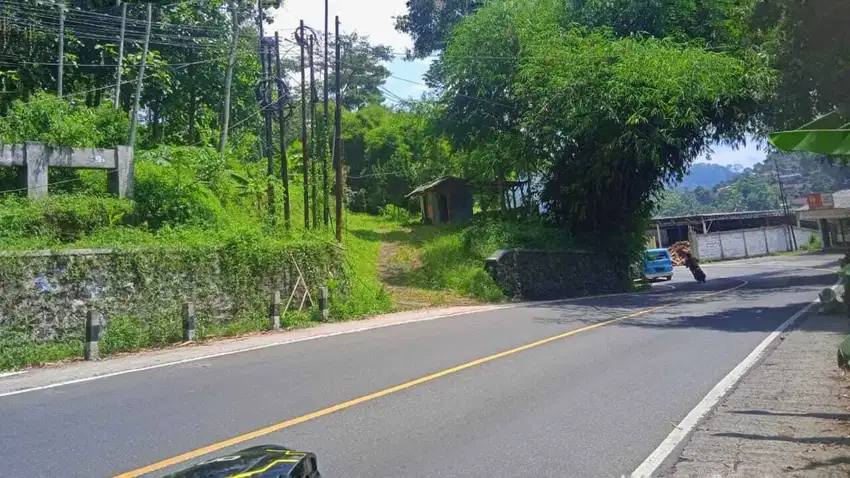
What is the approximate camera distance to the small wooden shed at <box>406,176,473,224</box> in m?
39.4

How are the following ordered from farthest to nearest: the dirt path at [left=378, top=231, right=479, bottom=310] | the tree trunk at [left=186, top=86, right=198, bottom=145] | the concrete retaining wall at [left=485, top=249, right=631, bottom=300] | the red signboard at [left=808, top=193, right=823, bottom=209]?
the red signboard at [left=808, top=193, right=823, bottom=209] → the tree trunk at [left=186, top=86, right=198, bottom=145] → the concrete retaining wall at [left=485, top=249, right=631, bottom=300] → the dirt path at [left=378, top=231, right=479, bottom=310]

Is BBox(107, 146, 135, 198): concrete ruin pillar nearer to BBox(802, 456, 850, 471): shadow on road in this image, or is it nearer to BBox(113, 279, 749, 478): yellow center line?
BBox(113, 279, 749, 478): yellow center line

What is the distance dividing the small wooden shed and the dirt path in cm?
568

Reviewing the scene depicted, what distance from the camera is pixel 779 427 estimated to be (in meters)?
7.00

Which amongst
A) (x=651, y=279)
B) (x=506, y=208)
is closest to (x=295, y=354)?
(x=506, y=208)

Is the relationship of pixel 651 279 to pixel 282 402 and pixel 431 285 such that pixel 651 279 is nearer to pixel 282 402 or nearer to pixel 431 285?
pixel 431 285

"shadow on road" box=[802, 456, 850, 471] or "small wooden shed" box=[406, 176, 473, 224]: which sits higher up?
"small wooden shed" box=[406, 176, 473, 224]

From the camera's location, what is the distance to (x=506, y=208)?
3500 cm

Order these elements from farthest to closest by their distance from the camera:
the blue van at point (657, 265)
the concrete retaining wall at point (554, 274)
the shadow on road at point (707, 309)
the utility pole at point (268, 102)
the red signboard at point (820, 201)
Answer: the red signboard at point (820, 201)
the blue van at point (657, 265)
the concrete retaining wall at point (554, 274)
the utility pole at point (268, 102)
the shadow on road at point (707, 309)

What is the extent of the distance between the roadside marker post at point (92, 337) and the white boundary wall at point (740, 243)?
53690 mm

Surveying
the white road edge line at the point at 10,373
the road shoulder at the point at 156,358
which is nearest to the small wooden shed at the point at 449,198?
the road shoulder at the point at 156,358

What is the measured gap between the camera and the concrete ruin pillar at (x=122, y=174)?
60.2 ft

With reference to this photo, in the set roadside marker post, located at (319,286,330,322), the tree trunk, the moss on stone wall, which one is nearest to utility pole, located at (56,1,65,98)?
the tree trunk

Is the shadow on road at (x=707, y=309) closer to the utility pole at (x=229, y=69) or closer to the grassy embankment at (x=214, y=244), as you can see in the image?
the grassy embankment at (x=214, y=244)
